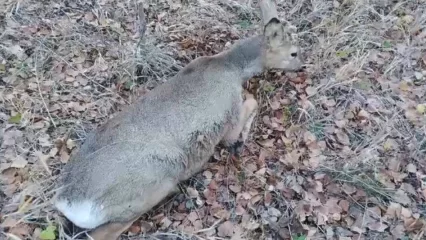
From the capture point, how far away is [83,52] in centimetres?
664

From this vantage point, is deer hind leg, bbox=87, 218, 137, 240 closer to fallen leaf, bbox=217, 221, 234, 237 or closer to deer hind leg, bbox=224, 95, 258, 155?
fallen leaf, bbox=217, 221, 234, 237

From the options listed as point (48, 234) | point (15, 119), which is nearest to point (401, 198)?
point (48, 234)

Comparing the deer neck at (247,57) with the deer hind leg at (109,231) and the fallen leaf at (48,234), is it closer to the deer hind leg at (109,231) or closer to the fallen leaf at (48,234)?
the deer hind leg at (109,231)

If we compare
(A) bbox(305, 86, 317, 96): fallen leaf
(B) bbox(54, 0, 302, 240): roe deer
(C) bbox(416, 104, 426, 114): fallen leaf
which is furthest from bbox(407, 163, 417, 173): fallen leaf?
(B) bbox(54, 0, 302, 240): roe deer

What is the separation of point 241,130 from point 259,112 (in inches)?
18.4

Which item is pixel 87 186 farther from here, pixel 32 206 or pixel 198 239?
pixel 198 239

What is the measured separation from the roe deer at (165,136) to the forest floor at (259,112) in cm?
27

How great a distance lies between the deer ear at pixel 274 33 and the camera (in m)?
5.74

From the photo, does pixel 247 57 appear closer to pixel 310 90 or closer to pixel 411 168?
pixel 310 90

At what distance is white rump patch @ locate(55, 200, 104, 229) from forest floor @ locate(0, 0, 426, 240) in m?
0.16

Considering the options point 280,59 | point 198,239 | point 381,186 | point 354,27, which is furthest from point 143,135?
point 354,27

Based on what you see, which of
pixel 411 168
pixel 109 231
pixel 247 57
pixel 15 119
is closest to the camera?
pixel 109 231

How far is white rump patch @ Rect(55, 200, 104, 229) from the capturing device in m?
4.52

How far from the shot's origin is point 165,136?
5062mm
